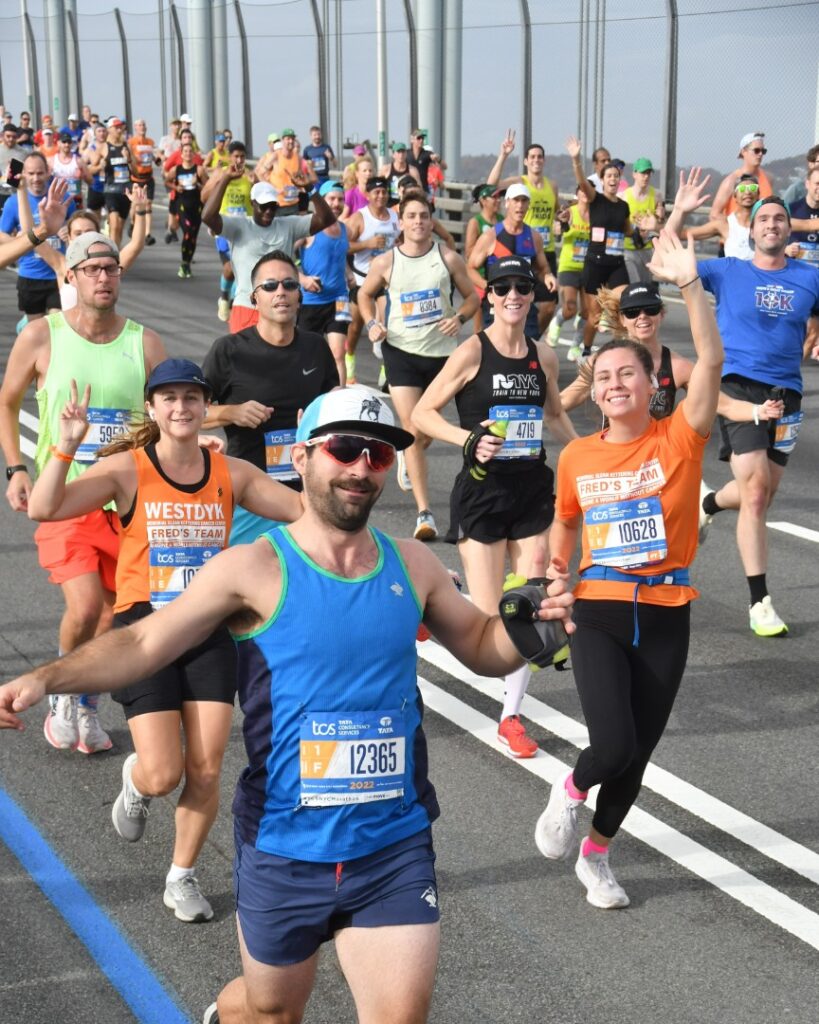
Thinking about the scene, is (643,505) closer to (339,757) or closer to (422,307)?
(339,757)

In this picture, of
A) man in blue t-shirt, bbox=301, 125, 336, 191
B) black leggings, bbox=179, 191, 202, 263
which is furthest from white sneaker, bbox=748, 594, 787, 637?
man in blue t-shirt, bbox=301, 125, 336, 191

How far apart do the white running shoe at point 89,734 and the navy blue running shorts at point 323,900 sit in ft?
10.4

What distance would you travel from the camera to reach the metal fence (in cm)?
2180

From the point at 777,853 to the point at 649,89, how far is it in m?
19.4

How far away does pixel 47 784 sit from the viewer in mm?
6652

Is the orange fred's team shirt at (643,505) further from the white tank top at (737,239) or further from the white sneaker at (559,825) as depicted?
the white tank top at (737,239)

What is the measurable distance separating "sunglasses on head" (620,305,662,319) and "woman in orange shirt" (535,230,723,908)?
39.9 inches

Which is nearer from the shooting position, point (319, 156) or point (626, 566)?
point (626, 566)

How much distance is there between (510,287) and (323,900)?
160 inches

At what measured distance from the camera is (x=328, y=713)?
12.9 ft

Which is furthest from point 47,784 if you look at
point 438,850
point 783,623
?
point 783,623

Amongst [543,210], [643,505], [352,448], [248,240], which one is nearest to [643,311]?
[643,505]

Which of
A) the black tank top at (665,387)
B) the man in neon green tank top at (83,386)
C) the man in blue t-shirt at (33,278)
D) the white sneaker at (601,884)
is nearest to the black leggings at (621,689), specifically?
the white sneaker at (601,884)

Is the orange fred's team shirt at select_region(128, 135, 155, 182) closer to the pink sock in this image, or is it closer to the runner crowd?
the runner crowd
